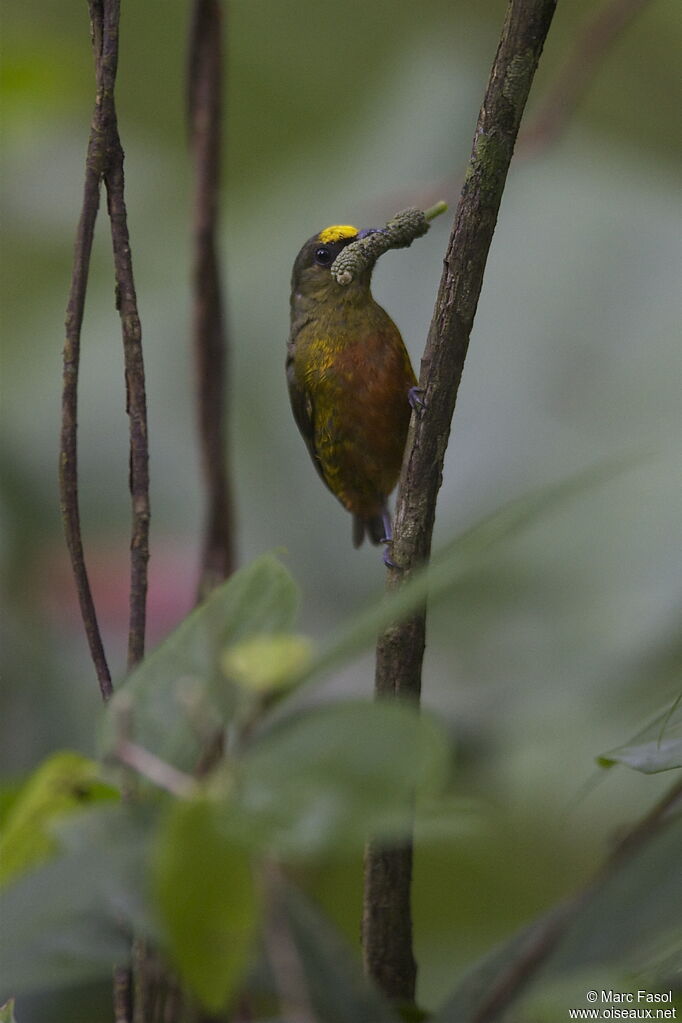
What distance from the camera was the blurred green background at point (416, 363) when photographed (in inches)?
61.6

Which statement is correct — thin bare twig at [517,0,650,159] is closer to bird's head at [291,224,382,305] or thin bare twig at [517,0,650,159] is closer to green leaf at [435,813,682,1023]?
bird's head at [291,224,382,305]

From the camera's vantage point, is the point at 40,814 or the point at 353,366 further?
the point at 353,366

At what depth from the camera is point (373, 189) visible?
2.45 metres

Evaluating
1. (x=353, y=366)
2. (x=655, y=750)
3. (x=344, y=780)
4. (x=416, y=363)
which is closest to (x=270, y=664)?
(x=344, y=780)

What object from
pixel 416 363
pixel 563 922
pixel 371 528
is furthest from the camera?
pixel 416 363

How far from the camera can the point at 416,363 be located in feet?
6.44

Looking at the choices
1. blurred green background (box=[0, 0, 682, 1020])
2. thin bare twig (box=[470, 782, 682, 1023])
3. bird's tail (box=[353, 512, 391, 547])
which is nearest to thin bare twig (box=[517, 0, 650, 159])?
blurred green background (box=[0, 0, 682, 1020])

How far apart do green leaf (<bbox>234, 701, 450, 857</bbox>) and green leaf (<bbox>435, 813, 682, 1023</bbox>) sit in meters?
0.18

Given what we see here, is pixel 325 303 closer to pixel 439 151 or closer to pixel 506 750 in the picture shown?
pixel 506 750

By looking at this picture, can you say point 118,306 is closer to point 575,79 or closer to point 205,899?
point 205,899

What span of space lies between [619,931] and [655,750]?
0.09 m

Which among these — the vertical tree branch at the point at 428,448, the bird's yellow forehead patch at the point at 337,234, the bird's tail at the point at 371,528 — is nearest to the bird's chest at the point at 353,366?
the bird's yellow forehead patch at the point at 337,234

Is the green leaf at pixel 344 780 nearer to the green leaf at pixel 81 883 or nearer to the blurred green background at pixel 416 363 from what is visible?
the green leaf at pixel 81 883

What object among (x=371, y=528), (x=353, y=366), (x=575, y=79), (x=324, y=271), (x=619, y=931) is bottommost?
(x=371, y=528)
